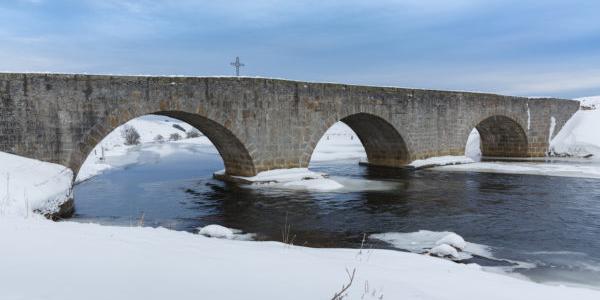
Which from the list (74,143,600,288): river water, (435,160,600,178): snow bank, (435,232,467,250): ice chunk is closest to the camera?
(435,232,467,250): ice chunk

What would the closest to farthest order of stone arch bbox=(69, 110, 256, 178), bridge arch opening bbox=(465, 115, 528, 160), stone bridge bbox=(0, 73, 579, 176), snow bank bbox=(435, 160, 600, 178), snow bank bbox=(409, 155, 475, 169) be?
stone bridge bbox=(0, 73, 579, 176), stone arch bbox=(69, 110, 256, 178), snow bank bbox=(435, 160, 600, 178), snow bank bbox=(409, 155, 475, 169), bridge arch opening bbox=(465, 115, 528, 160)

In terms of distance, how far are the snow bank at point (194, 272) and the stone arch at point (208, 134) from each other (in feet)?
32.5

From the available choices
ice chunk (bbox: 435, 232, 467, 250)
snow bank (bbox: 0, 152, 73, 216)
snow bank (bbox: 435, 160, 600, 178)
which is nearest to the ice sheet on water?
snow bank (bbox: 0, 152, 73, 216)

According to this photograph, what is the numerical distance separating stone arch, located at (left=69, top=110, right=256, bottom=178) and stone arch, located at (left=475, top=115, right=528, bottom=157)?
19676 millimetres

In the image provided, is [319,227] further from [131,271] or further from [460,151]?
[460,151]

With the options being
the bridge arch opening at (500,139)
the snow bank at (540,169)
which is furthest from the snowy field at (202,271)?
the bridge arch opening at (500,139)

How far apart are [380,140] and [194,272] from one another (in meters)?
24.4

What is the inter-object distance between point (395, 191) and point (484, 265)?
9.94m

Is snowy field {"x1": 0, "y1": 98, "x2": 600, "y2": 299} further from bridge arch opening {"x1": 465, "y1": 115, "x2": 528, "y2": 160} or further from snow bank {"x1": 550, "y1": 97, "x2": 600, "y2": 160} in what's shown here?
snow bank {"x1": 550, "y1": 97, "x2": 600, "y2": 160}

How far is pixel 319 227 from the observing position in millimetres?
12625

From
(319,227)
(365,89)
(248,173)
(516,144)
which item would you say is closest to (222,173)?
(248,173)

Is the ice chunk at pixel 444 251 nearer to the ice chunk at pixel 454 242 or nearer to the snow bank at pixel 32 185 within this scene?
the ice chunk at pixel 454 242

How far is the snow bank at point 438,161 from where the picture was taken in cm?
2711

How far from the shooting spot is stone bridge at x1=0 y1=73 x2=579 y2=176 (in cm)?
1570
